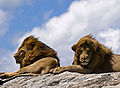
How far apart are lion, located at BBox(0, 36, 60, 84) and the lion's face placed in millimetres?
913

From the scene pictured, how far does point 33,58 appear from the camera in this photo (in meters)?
7.34

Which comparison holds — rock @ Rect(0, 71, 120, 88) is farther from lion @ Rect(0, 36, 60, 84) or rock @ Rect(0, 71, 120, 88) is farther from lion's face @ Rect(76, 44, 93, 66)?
lion's face @ Rect(76, 44, 93, 66)

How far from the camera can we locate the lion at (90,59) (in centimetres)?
645

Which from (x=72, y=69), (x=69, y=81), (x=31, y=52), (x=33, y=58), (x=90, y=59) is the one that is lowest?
(x=69, y=81)

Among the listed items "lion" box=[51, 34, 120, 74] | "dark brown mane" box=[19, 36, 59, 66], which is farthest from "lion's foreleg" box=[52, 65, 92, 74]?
"dark brown mane" box=[19, 36, 59, 66]

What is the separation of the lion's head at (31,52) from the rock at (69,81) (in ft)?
2.80

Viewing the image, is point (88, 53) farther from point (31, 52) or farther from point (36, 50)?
point (31, 52)

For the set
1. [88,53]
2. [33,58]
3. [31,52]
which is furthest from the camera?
[31,52]

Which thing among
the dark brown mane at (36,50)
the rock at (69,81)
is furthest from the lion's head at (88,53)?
the dark brown mane at (36,50)

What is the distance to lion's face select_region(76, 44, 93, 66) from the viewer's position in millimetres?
6434

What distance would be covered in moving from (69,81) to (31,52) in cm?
199

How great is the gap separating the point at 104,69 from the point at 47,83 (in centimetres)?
178

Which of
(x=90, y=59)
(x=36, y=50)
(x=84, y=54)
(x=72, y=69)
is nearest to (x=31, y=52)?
(x=36, y=50)

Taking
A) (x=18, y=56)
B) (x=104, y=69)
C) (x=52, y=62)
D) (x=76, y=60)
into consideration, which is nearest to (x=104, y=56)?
(x=104, y=69)
